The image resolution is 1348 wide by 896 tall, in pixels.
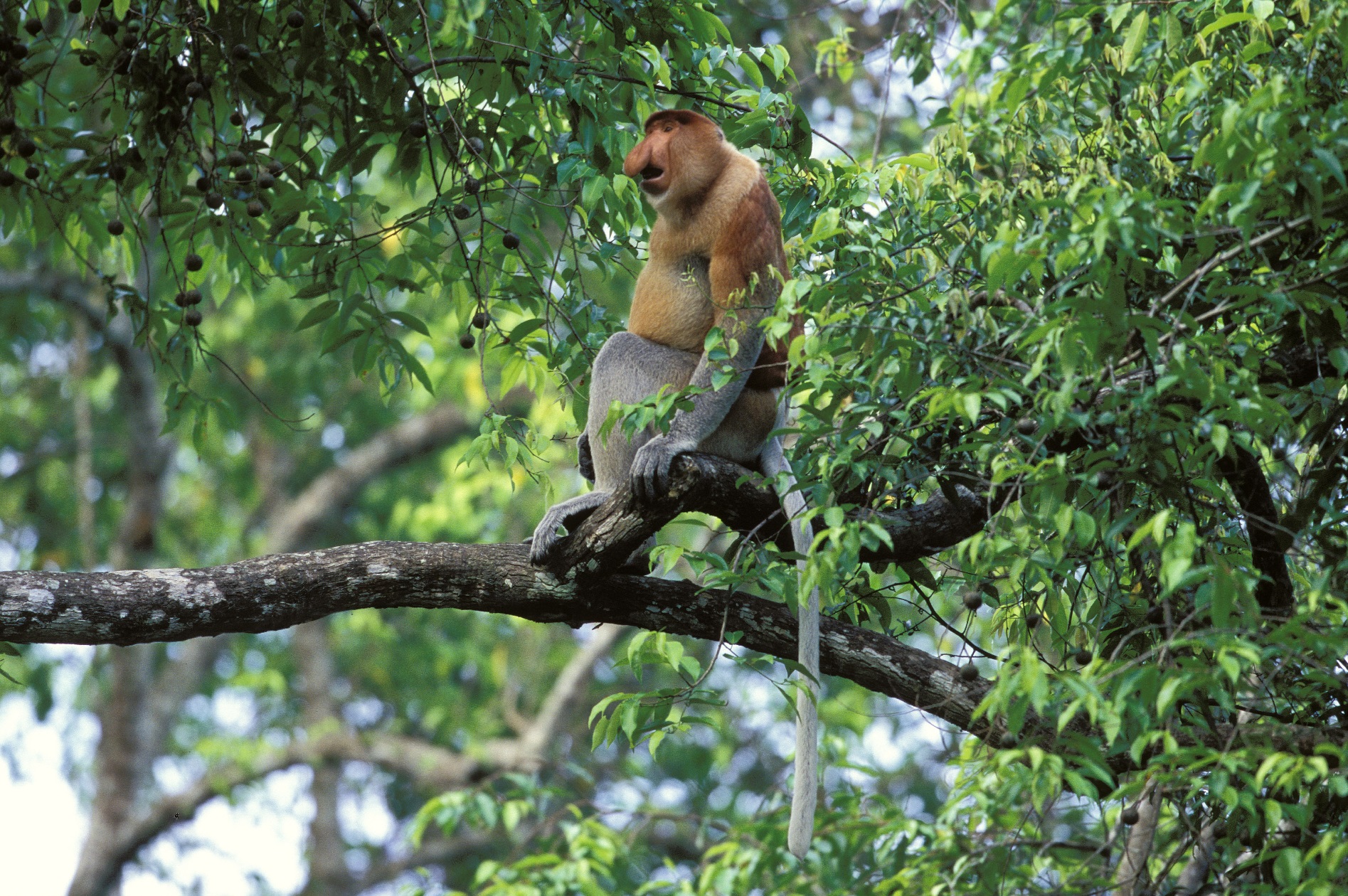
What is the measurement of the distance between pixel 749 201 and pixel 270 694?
451 inches

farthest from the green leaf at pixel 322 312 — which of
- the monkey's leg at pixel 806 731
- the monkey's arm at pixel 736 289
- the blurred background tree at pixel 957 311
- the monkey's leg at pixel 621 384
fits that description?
the monkey's leg at pixel 806 731

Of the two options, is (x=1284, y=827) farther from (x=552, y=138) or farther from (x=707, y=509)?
(x=552, y=138)

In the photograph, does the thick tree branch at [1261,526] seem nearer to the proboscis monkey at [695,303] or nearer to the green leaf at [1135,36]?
the green leaf at [1135,36]

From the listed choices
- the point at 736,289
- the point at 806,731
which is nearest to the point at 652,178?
the point at 736,289

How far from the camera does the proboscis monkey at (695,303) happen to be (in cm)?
392

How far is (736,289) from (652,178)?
0.66 m

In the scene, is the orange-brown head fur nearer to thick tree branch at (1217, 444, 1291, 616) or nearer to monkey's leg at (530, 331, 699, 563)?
monkey's leg at (530, 331, 699, 563)

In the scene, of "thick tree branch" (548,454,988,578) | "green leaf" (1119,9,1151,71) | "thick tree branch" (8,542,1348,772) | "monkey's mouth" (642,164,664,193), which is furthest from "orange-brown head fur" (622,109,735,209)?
"green leaf" (1119,9,1151,71)

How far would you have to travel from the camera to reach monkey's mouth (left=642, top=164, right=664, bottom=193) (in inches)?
162

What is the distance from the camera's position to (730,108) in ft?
13.2

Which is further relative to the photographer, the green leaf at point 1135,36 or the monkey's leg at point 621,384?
the monkey's leg at point 621,384

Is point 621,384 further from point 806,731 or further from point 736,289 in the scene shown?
point 806,731

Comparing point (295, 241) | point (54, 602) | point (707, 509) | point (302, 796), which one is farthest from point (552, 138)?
point (302, 796)

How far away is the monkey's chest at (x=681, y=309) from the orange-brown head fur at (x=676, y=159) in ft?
0.72
